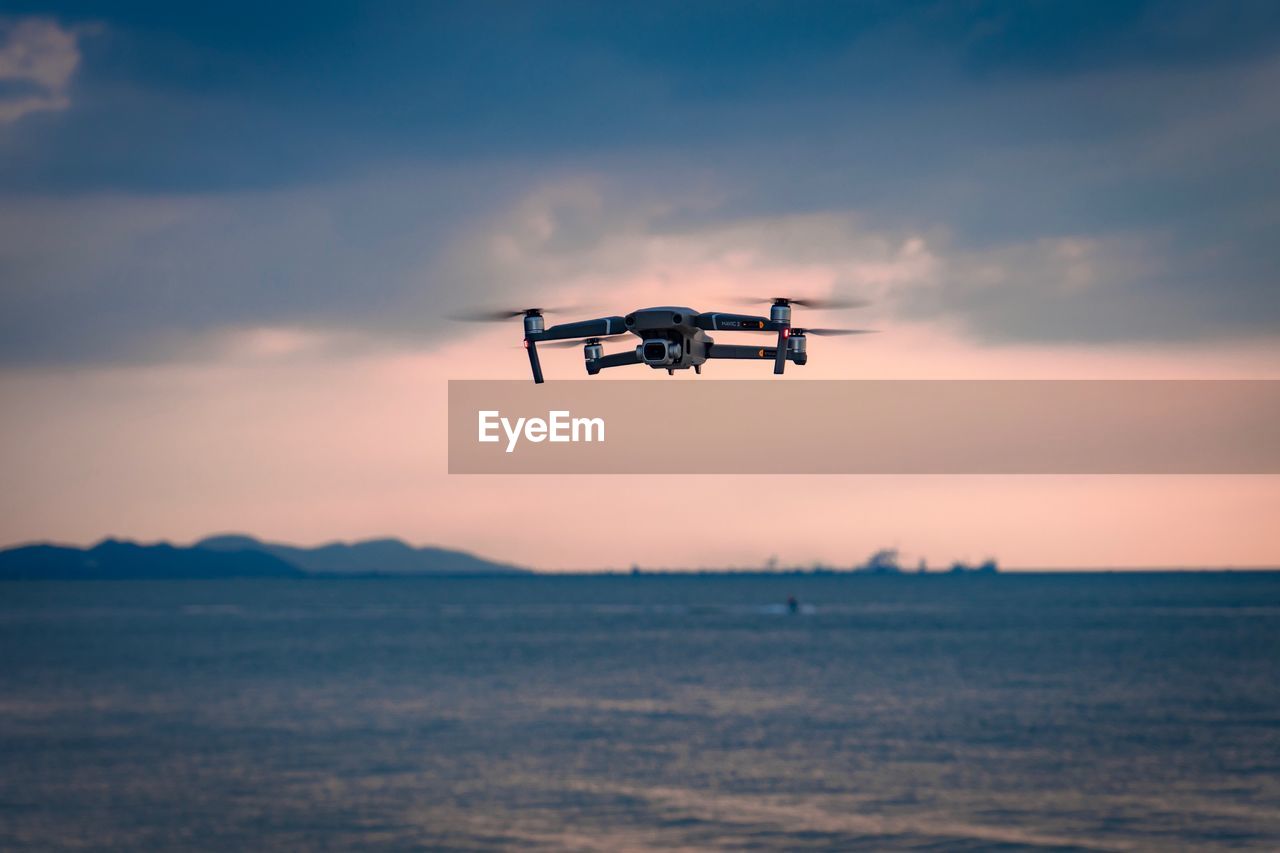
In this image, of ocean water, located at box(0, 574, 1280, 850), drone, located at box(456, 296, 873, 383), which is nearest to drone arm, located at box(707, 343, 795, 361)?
drone, located at box(456, 296, 873, 383)

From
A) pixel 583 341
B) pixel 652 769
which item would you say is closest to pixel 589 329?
pixel 583 341

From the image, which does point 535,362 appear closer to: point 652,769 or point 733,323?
point 733,323

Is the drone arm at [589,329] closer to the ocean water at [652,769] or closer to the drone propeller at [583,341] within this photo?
the drone propeller at [583,341]

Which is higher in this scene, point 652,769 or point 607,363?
point 607,363

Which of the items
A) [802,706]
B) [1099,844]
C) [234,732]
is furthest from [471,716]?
[1099,844]

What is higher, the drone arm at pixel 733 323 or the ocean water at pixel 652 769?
the drone arm at pixel 733 323

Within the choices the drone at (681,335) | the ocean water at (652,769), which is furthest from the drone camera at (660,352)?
the ocean water at (652,769)

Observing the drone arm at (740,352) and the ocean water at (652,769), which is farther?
the ocean water at (652,769)

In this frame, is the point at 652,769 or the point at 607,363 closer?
the point at 607,363
